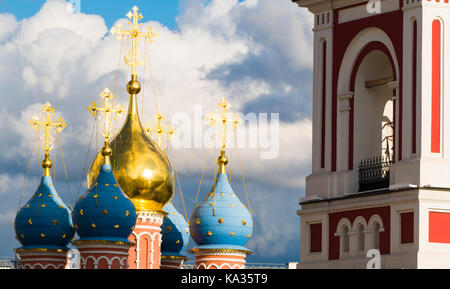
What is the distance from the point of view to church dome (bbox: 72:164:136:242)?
4209 cm

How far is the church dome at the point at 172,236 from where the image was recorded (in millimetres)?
48969

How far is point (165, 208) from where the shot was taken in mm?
49250

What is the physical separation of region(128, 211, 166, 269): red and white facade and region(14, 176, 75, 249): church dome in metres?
2.09

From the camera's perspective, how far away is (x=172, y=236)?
161 feet

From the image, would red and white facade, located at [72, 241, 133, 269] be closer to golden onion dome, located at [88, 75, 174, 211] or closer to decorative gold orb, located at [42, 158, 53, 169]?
golden onion dome, located at [88, 75, 174, 211]

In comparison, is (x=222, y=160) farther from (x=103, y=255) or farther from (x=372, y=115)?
(x=372, y=115)

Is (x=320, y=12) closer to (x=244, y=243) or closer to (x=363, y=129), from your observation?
(x=363, y=129)

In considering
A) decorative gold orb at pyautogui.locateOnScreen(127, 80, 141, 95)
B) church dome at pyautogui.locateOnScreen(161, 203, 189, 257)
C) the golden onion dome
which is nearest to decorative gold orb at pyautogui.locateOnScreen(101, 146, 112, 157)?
the golden onion dome

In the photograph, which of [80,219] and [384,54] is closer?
[384,54]
